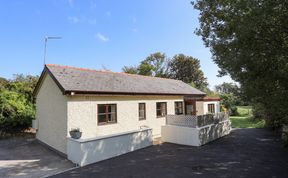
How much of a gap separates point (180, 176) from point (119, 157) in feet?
13.4

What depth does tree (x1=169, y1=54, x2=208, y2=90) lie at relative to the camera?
161 ft

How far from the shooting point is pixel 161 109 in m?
17.6

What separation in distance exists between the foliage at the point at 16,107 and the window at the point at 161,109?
1199 cm

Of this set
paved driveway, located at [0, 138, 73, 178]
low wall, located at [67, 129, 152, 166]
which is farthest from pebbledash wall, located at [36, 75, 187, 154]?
low wall, located at [67, 129, 152, 166]

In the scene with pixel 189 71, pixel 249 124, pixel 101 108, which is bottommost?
pixel 249 124

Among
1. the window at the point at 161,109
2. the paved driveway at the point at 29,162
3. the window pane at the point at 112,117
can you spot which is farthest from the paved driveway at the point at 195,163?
the window at the point at 161,109

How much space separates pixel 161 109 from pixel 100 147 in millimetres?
8514

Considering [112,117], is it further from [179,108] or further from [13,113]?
[13,113]

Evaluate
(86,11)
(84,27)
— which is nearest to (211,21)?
(86,11)

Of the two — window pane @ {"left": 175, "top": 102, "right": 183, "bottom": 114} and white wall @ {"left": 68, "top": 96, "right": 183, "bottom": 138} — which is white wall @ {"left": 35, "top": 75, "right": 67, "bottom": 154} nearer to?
white wall @ {"left": 68, "top": 96, "right": 183, "bottom": 138}

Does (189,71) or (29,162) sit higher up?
(189,71)

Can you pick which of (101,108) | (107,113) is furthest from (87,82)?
(107,113)

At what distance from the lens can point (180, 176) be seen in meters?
7.73

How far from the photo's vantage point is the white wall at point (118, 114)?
1119 centimetres
